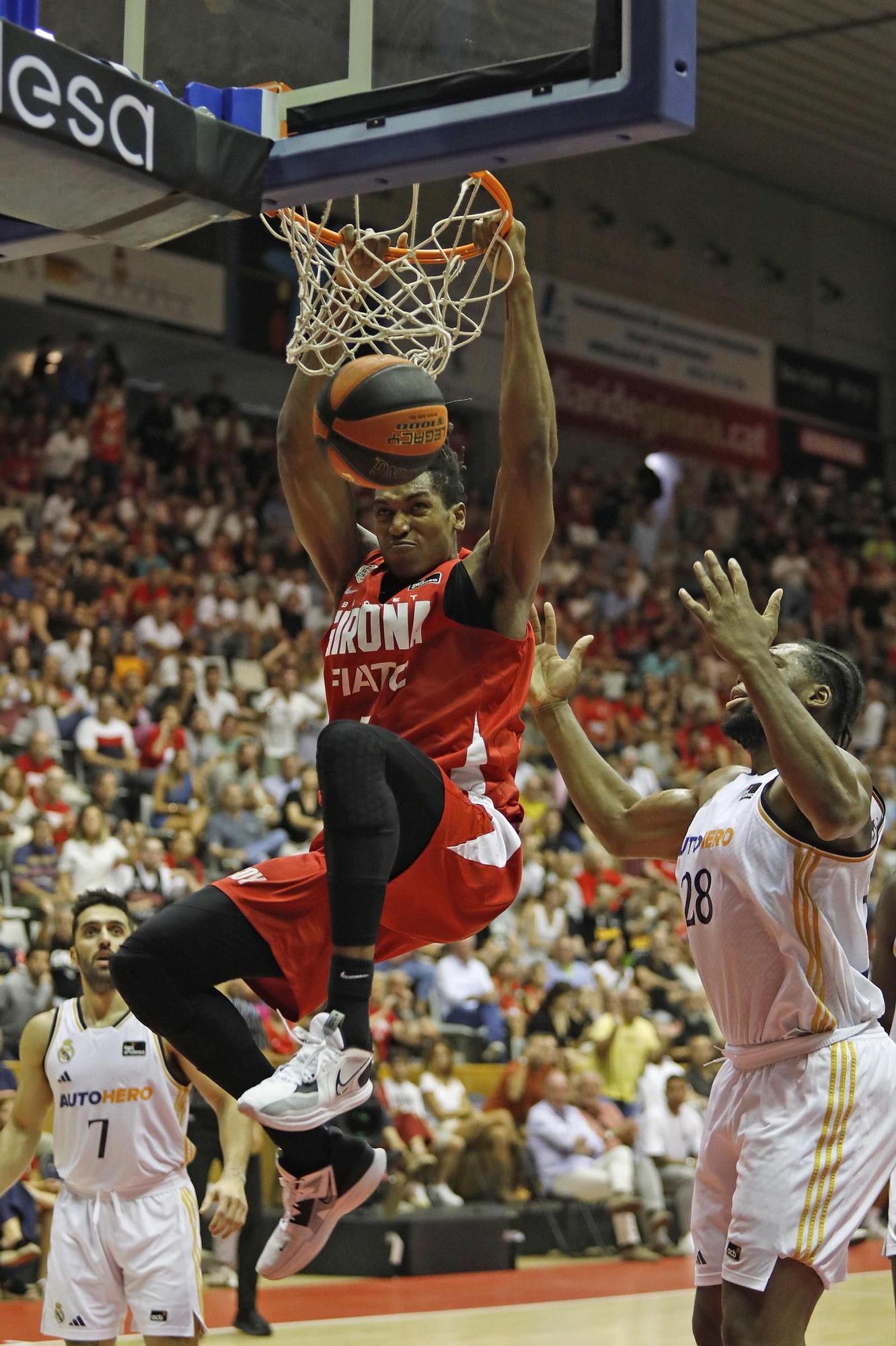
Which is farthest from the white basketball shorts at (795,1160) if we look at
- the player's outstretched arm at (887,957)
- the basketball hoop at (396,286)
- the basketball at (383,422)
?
the basketball hoop at (396,286)

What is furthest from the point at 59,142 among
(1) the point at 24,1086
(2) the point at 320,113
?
(1) the point at 24,1086

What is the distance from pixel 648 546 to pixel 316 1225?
19239 mm

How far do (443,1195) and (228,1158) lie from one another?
6.05m

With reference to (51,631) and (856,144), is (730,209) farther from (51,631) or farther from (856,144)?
(51,631)

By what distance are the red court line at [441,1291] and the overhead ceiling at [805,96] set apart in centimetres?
1313

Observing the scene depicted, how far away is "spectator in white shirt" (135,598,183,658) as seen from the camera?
591 inches

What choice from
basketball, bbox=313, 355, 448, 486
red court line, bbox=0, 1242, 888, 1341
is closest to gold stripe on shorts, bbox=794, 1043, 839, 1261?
basketball, bbox=313, 355, 448, 486

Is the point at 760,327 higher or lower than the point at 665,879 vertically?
higher

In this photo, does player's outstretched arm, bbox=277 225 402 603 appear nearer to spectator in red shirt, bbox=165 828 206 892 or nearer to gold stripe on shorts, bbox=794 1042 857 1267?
gold stripe on shorts, bbox=794 1042 857 1267

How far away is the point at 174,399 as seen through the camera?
1955cm

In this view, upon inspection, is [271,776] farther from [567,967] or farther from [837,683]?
[837,683]

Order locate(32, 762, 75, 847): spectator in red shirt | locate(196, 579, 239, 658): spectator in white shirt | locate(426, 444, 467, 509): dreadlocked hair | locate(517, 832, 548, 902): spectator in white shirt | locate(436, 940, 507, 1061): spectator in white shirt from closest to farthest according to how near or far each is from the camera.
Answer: locate(426, 444, 467, 509): dreadlocked hair → locate(32, 762, 75, 847): spectator in red shirt → locate(436, 940, 507, 1061): spectator in white shirt → locate(517, 832, 548, 902): spectator in white shirt → locate(196, 579, 239, 658): spectator in white shirt

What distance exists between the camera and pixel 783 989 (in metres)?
4.74

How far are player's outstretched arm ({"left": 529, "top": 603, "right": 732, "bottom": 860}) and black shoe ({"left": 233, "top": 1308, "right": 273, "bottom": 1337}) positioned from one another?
4.58 metres
